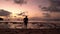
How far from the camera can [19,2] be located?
560 centimetres

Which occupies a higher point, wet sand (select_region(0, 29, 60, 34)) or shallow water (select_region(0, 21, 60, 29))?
shallow water (select_region(0, 21, 60, 29))

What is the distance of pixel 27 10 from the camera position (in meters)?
5.69

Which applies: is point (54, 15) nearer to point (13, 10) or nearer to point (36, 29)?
point (36, 29)

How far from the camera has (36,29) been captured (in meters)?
5.71

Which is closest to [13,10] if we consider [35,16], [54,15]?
[35,16]

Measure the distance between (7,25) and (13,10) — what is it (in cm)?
52

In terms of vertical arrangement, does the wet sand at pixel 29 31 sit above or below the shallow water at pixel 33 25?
below

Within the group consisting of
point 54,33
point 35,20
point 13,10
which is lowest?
point 54,33

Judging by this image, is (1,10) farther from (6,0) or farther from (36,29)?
(36,29)

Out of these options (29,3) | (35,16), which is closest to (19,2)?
(29,3)

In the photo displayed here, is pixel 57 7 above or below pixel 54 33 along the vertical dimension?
above

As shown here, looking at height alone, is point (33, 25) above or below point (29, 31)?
above

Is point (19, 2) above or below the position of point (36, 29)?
above

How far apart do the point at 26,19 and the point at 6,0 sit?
2.86ft
